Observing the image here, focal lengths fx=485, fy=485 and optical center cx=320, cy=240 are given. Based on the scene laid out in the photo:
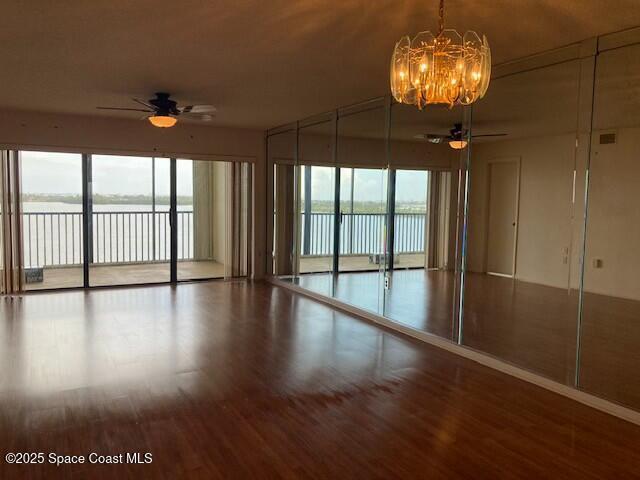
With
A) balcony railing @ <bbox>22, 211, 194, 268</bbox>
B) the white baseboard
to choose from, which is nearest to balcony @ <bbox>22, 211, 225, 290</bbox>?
balcony railing @ <bbox>22, 211, 194, 268</bbox>

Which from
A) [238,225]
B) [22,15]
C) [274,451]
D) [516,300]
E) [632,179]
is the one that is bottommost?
[274,451]

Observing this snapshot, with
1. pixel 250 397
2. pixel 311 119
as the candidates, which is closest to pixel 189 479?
pixel 250 397

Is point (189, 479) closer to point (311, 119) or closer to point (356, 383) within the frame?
point (356, 383)

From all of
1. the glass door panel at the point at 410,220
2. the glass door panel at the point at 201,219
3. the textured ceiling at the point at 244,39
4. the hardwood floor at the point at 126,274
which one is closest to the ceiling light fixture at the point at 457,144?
the glass door panel at the point at 410,220

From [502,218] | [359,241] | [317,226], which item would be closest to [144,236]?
[317,226]

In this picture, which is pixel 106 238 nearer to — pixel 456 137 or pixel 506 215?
pixel 456 137

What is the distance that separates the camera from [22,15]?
295 cm

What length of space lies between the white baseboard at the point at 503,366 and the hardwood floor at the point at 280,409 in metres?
0.08

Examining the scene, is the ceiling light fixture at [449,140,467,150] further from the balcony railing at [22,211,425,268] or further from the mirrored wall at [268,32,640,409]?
the balcony railing at [22,211,425,268]

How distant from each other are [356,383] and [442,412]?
2.30ft

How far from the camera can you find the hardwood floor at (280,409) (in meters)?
2.48

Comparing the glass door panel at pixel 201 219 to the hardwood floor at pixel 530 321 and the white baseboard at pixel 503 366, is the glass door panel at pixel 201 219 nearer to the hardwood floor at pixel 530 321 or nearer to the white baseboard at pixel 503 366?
the white baseboard at pixel 503 366

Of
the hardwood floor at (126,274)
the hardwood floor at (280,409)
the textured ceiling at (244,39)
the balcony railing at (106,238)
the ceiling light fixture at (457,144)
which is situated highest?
the textured ceiling at (244,39)

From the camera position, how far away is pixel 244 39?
3.39m
